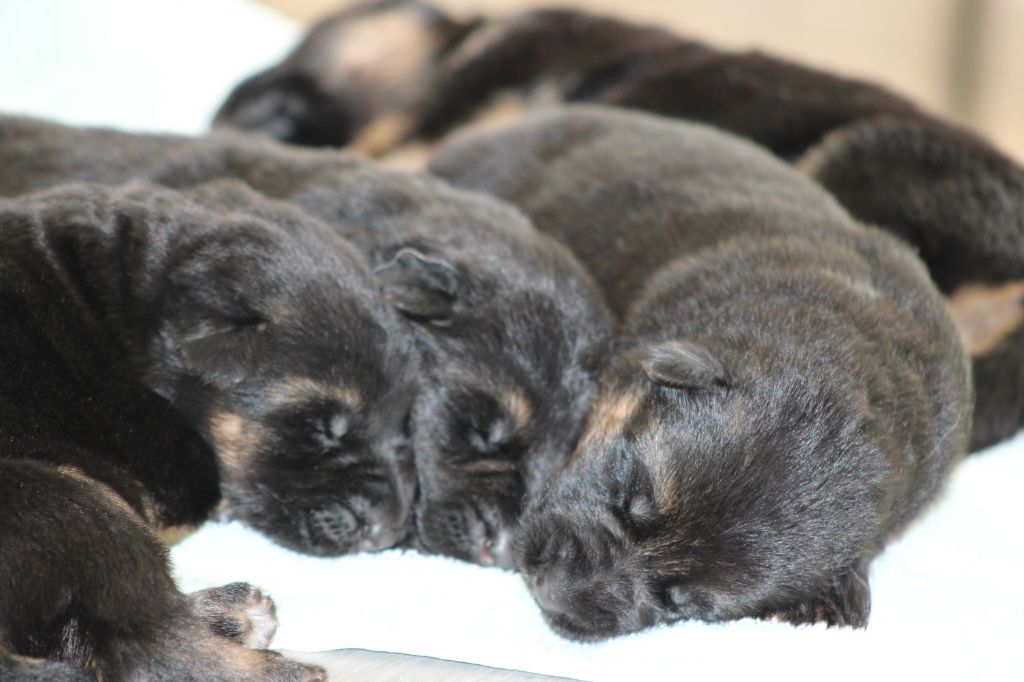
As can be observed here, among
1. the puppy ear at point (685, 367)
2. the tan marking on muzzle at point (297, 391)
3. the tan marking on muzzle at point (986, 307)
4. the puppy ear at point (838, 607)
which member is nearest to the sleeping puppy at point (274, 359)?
the tan marking on muzzle at point (297, 391)

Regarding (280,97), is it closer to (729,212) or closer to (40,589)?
(729,212)

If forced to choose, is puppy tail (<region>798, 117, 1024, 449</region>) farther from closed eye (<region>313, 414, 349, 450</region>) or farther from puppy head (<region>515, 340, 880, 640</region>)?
closed eye (<region>313, 414, 349, 450</region>)

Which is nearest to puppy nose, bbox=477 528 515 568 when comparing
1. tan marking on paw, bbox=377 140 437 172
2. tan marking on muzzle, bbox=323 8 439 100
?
tan marking on paw, bbox=377 140 437 172

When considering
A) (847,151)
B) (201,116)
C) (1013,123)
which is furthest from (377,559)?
(1013,123)

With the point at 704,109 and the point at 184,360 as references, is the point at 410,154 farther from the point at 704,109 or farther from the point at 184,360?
the point at 184,360

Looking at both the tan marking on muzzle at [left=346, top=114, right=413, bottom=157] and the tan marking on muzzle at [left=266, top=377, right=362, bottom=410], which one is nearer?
the tan marking on muzzle at [left=266, top=377, right=362, bottom=410]

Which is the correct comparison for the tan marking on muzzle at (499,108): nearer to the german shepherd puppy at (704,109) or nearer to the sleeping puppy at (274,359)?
the german shepherd puppy at (704,109)
